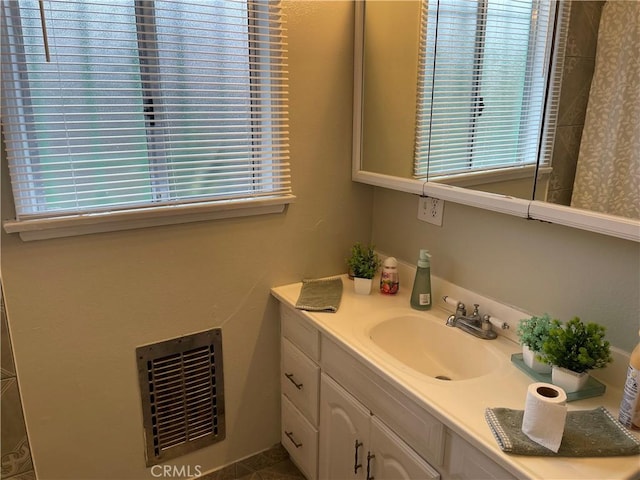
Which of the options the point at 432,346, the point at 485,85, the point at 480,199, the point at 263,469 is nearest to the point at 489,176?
the point at 480,199

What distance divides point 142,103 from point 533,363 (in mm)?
1433

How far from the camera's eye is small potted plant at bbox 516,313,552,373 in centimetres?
135

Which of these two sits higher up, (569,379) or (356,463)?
(569,379)

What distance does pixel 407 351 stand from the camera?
177cm

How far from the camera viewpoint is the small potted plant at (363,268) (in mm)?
1943

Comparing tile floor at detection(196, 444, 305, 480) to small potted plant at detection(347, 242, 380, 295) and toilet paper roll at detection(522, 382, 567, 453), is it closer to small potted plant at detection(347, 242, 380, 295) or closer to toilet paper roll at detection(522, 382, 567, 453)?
small potted plant at detection(347, 242, 380, 295)

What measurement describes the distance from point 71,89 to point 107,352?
879 mm

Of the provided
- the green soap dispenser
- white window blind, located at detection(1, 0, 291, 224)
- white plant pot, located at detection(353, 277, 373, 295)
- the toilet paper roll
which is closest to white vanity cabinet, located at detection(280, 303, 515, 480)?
the toilet paper roll

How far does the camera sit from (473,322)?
1.65 m

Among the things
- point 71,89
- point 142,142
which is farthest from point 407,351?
point 71,89

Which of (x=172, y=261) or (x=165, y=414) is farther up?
(x=172, y=261)

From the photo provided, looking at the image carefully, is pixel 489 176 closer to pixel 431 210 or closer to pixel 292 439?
pixel 431 210

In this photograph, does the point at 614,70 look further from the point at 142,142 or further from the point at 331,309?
the point at 142,142

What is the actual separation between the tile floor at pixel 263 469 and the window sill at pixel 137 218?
106cm
